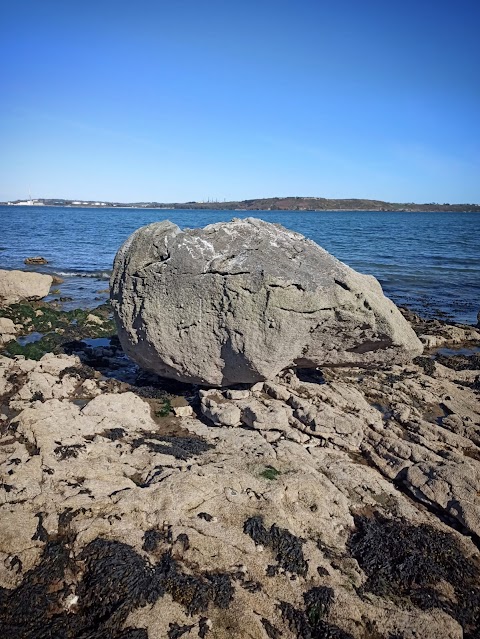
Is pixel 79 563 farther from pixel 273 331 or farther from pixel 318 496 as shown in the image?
pixel 273 331

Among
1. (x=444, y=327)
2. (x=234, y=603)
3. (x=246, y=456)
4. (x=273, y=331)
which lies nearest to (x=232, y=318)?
(x=273, y=331)

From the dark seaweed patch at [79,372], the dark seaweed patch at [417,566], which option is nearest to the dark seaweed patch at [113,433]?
the dark seaweed patch at [79,372]

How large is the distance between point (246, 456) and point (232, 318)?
2.65m

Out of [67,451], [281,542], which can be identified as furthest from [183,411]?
[281,542]

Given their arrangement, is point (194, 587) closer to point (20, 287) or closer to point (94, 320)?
point (94, 320)

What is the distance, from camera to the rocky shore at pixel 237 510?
4.31 meters

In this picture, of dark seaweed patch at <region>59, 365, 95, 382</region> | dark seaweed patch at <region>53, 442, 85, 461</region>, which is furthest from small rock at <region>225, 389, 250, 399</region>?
dark seaweed patch at <region>59, 365, 95, 382</region>

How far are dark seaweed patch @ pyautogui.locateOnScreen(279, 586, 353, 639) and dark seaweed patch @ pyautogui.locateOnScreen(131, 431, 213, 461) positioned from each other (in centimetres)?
281

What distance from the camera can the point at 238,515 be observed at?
548cm

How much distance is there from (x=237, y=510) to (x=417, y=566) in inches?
91.9

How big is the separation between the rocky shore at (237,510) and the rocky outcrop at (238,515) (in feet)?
0.07

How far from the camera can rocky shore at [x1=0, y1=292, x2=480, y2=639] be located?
431cm

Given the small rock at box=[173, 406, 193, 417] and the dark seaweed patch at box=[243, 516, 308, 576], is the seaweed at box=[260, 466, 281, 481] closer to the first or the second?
the dark seaweed patch at box=[243, 516, 308, 576]

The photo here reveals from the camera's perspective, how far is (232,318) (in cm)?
815
